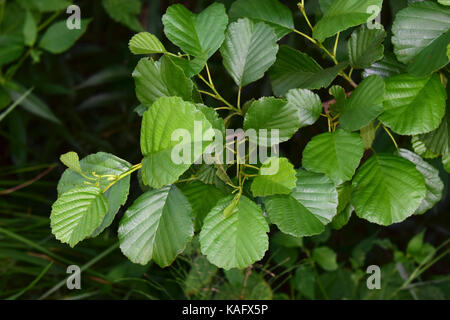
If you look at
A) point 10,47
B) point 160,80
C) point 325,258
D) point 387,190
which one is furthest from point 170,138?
point 10,47

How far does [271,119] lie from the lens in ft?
1.10

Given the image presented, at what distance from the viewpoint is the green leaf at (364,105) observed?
329mm

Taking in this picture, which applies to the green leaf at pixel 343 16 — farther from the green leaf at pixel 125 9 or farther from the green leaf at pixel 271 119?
the green leaf at pixel 125 9

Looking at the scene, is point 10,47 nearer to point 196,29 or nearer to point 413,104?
point 196,29

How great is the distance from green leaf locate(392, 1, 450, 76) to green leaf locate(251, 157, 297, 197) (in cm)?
13

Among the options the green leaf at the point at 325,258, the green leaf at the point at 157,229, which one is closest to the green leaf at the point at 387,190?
the green leaf at the point at 157,229

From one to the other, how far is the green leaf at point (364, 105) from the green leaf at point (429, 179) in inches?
3.5

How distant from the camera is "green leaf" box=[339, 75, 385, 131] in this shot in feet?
1.08

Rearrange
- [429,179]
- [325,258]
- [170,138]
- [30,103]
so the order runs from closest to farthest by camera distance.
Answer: [170,138]
[429,179]
[325,258]
[30,103]

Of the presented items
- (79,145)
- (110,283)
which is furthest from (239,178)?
(79,145)

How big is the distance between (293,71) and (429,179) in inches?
6.2

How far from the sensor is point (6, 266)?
2.56 ft

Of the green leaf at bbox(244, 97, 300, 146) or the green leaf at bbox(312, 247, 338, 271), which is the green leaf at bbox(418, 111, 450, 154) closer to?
the green leaf at bbox(244, 97, 300, 146)
